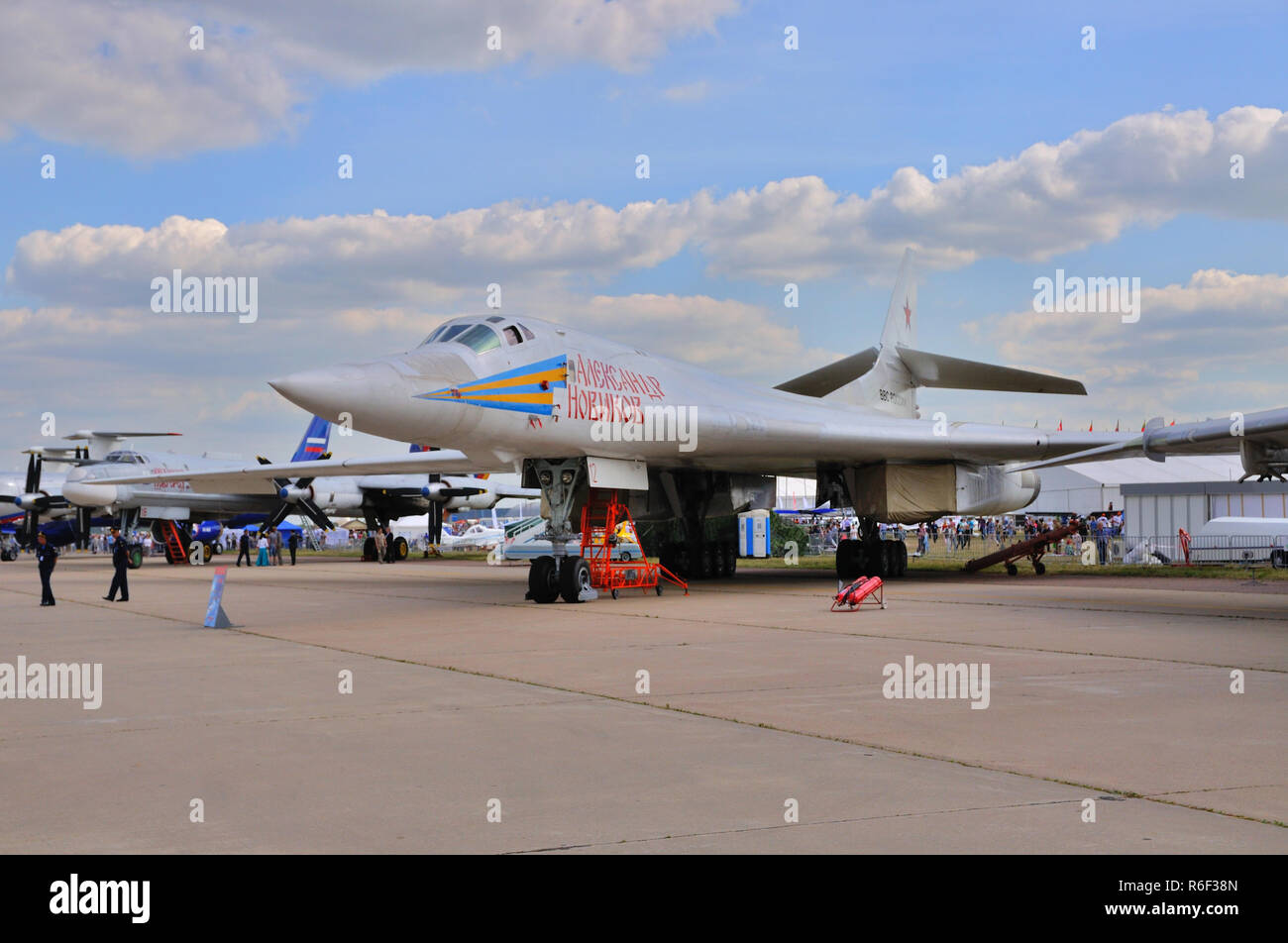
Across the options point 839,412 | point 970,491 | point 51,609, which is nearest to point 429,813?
point 51,609

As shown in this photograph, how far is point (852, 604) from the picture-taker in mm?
15055

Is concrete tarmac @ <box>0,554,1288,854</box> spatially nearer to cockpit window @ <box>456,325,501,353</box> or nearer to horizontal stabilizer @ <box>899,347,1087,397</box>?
cockpit window @ <box>456,325,501,353</box>

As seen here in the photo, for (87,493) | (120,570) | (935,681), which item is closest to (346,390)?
(935,681)

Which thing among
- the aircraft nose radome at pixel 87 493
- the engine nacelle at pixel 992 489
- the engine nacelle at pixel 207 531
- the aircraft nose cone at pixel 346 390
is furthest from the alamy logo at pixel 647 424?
the engine nacelle at pixel 207 531

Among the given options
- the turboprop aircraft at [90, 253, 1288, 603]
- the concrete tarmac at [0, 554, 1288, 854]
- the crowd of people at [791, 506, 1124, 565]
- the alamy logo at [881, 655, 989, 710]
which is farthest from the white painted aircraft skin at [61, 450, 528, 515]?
the alamy logo at [881, 655, 989, 710]

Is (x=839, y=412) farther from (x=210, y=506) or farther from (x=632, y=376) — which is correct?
(x=210, y=506)

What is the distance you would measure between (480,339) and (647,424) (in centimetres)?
312

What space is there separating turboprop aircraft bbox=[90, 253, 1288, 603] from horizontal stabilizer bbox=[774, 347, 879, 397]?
4cm

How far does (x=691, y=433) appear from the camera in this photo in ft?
56.7

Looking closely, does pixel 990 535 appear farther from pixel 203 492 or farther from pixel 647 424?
pixel 647 424

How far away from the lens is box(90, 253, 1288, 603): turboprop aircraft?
45.3ft

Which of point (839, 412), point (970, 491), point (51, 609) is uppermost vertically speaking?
point (839, 412)

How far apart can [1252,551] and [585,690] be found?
26980 mm
